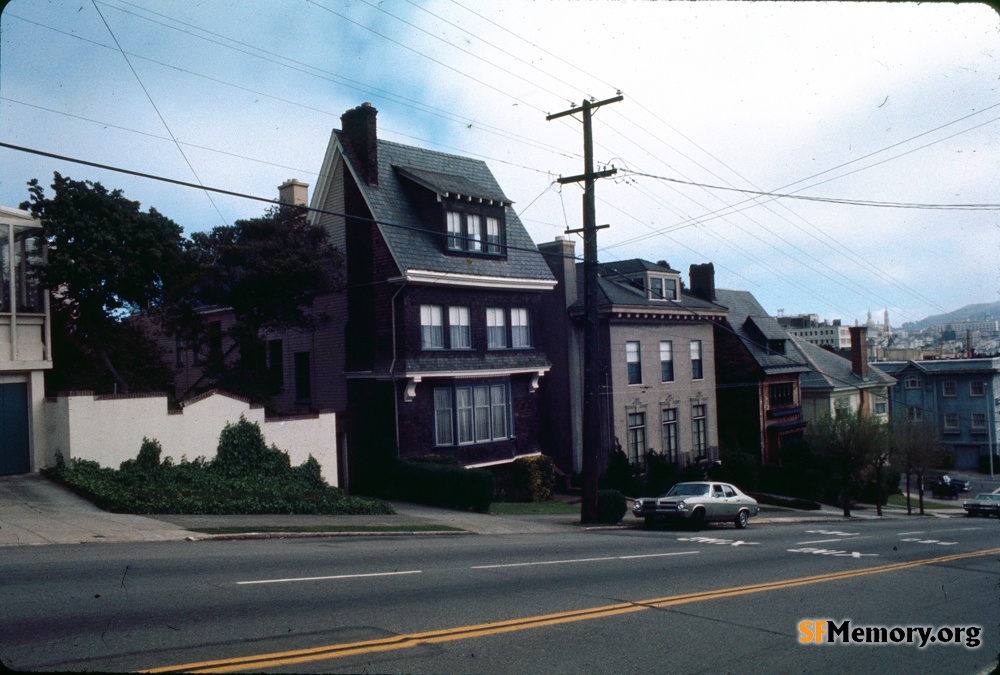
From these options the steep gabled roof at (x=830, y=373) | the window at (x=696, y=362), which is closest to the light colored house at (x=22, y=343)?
the window at (x=696, y=362)

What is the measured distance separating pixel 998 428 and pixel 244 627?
241ft

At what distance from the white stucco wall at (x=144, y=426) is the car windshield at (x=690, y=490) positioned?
37.9 ft

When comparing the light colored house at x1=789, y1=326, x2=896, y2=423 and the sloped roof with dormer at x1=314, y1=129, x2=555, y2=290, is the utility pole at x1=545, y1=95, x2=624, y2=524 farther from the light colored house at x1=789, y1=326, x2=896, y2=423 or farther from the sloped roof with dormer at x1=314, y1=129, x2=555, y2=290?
the light colored house at x1=789, y1=326, x2=896, y2=423

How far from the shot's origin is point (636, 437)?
117ft

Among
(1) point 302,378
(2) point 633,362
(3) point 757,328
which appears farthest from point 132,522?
(3) point 757,328

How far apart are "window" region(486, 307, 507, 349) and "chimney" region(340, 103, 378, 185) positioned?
6.29 meters

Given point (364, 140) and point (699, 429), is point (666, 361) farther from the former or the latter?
point (364, 140)

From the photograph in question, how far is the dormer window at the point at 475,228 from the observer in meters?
27.8

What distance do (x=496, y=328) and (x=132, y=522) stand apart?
53.1 feet

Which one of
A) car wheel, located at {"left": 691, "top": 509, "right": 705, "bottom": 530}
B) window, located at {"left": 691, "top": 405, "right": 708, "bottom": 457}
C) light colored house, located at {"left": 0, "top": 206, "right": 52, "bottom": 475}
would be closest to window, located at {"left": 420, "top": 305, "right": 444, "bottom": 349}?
car wheel, located at {"left": 691, "top": 509, "right": 705, "bottom": 530}

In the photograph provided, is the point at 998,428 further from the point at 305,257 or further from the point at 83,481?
the point at 83,481

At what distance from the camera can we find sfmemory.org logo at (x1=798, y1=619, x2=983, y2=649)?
9.12 metres

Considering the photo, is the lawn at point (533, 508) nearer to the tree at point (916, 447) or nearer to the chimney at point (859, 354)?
the tree at point (916, 447)

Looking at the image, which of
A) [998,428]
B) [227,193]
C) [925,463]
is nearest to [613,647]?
[227,193]
